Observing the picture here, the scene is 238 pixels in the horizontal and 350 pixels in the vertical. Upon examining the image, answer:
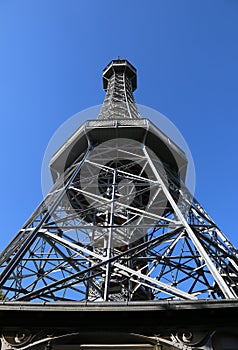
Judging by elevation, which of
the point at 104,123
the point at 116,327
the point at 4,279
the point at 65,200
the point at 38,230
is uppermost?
the point at 104,123

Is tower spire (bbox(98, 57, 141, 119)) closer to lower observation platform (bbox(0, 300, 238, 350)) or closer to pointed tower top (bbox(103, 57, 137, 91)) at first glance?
pointed tower top (bbox(103, 57, 137, 91))

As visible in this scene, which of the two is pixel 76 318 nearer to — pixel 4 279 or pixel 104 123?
pixel 4 279

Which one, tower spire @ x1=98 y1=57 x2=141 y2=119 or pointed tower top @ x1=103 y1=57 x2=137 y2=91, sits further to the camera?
pointed tower top @ x1=103 y1=57 x2=137 y2=91

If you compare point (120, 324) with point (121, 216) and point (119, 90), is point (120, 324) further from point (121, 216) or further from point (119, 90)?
point (119, 90)

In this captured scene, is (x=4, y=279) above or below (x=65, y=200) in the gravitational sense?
below

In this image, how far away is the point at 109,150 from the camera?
17328 millimetres

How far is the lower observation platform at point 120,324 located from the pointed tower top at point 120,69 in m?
26.9

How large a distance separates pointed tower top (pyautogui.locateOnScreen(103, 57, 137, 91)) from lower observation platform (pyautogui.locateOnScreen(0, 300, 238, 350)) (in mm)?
26923

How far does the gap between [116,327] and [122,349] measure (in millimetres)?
386

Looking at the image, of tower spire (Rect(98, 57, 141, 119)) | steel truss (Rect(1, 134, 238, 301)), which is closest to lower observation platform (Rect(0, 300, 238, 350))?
steel truss (Rect(1, 134, 238, 301))

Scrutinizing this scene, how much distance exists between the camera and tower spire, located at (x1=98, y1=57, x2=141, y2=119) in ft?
79.0

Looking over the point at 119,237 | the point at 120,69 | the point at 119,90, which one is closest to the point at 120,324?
the point at 119,237

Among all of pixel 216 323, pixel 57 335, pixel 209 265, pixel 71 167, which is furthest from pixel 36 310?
pixel 71 167

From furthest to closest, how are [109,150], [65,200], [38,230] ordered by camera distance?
[109,150] → [65,200] → [38,230]
